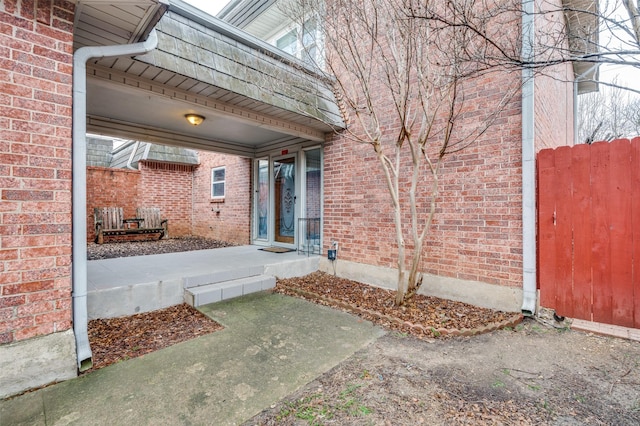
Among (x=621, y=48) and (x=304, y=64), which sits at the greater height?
(x=304, y=64)

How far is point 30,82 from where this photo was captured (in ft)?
6.83

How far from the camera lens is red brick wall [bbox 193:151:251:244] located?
7.98m

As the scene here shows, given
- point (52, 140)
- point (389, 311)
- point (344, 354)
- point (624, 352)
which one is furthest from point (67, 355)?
point (624, 352)

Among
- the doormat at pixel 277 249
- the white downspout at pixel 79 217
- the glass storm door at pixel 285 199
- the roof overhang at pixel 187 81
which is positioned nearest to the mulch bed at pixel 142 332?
the white downspout at pixel 79 217

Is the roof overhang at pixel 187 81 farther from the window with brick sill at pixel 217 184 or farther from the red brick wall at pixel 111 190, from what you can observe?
the red brick wall at pixel 111 190

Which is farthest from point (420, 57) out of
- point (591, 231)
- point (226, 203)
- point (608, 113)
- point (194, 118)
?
point (608, 113)

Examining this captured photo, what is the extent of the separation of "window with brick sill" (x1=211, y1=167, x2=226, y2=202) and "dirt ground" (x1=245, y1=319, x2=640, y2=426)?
7322 mm

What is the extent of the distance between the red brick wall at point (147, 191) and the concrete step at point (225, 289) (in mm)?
6102

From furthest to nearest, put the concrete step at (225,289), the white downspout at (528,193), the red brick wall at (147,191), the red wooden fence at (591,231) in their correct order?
the red brick wall at (147,191) → the concrete step at (225,289) → the white downspout at (528,193) → the red wooden fence at (591,231)

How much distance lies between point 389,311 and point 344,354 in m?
1.17

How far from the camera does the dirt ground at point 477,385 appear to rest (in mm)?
1856

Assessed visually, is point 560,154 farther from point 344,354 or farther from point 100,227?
point 100,227

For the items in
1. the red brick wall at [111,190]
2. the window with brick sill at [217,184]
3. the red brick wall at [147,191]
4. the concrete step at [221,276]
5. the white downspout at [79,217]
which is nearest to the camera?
the white downspout at [79,217]

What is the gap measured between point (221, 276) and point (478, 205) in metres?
3.71
